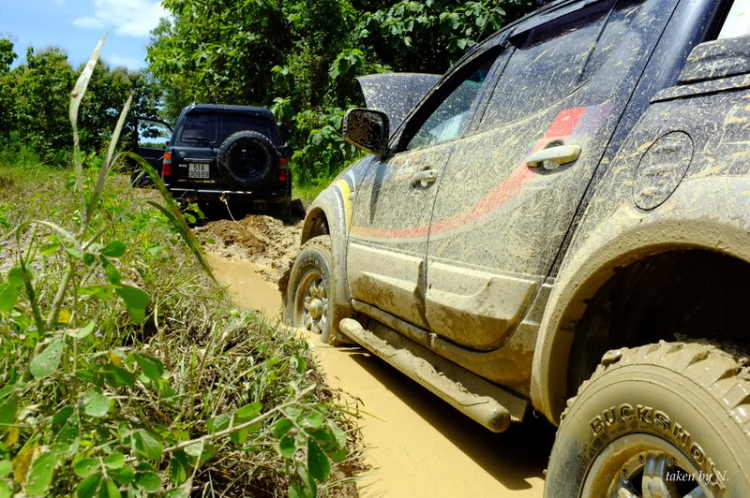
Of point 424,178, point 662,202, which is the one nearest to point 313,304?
point 424,178

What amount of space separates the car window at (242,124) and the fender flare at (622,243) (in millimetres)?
8243

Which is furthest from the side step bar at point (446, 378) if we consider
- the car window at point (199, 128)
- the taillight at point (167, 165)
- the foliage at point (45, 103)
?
the foliage at point (45, 103)

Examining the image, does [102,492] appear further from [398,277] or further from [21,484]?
[398,277]

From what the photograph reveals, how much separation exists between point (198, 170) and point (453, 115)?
660 cm

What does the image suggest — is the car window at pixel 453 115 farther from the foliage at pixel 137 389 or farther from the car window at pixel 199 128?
the car window at pixel 199 128

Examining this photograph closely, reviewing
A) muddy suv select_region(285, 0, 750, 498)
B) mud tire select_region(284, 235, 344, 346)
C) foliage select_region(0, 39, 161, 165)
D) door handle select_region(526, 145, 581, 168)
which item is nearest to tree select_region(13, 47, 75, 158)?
foliage select_region(0, 39, 161, 165)

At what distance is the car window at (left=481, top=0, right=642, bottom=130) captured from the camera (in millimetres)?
2373

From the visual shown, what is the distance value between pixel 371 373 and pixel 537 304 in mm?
1700

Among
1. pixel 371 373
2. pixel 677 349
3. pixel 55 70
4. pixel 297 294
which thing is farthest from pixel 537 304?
pixel 55 70

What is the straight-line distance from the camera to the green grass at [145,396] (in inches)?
55.2

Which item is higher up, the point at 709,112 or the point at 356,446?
the point at 709,112

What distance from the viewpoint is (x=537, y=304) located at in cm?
220

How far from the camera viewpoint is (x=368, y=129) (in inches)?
141

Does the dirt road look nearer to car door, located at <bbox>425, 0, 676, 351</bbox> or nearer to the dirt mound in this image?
car door, located at <bbox>425, 0, 676, 351</bbox>
